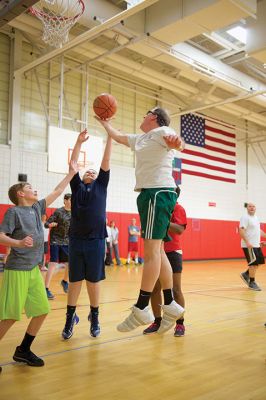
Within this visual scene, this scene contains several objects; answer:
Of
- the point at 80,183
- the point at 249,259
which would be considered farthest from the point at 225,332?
the point at 249,259

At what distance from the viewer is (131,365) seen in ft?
10.9

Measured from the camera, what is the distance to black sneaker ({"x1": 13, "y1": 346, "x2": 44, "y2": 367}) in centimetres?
323

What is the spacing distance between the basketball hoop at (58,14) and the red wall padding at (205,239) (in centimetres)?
791

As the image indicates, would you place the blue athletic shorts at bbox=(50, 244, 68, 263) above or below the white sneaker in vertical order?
above

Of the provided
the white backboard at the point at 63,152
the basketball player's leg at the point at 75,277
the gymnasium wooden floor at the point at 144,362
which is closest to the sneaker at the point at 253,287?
the gymnasium wooden floor at the point at 144,362

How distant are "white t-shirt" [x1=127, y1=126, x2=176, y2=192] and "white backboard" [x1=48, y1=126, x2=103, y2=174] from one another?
23.8ft

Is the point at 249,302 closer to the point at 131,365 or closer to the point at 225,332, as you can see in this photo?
the point at 225,332

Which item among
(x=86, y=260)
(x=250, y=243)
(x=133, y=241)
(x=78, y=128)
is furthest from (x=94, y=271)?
(x=133, y=241)

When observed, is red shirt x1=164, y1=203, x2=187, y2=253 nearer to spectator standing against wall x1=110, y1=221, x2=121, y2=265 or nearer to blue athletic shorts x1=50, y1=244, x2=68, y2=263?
blue athletic shorts x1=50, y1=244, x2=68, y2=263

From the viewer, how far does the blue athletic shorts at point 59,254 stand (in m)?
6.99

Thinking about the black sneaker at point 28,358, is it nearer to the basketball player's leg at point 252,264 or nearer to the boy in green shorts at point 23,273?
the boy in green shorts at point 23,273

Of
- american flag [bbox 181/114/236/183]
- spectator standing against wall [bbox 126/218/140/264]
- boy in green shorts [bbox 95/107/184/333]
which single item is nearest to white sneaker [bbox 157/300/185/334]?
boy in green shorts [bbox 95/107/184/333]

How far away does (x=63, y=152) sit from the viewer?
10.6 metres

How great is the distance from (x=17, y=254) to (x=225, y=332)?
2.63m
